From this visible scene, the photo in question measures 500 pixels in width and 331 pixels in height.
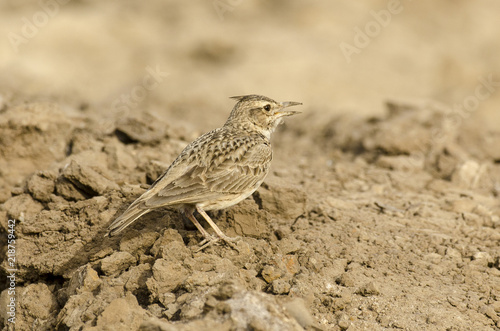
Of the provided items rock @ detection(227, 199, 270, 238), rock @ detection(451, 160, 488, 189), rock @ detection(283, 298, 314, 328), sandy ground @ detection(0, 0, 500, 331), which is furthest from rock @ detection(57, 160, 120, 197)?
rock @ detection(451, 160, 488, 189)

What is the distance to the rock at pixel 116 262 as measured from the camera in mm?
5160

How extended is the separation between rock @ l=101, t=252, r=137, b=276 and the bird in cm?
29

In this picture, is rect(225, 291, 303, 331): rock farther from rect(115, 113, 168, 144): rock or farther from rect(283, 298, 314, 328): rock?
rect(115, 113, 168, 144): rock

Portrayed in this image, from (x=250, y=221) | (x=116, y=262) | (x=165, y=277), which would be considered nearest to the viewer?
(x=165, y=277)

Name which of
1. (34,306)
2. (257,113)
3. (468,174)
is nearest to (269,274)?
(257,113)

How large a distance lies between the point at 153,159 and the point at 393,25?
15.4 m

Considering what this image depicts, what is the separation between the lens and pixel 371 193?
7.59 m

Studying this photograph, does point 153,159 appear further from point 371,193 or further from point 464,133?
point 464,133

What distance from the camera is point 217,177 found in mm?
5543

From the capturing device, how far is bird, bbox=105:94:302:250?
17.0ft

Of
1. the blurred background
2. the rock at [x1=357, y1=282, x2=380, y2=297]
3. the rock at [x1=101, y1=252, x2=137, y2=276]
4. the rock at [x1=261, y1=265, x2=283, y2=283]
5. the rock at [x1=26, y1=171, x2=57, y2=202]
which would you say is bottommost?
the rock at [x1=357, y1=282, x2=380, y2=297]

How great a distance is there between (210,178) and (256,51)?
40.4 feet

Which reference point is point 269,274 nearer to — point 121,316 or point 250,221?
point 250,221

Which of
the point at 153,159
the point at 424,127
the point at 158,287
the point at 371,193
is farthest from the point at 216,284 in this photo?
the point at 424,127
